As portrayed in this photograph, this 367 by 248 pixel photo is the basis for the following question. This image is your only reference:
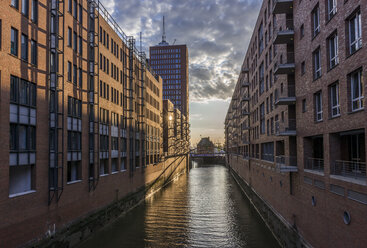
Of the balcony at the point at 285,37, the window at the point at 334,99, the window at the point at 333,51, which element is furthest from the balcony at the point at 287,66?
the window at the point at 334,99

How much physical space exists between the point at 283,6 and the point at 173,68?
98.1 metres

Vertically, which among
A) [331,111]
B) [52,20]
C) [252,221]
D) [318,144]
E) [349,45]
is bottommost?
[252,221]

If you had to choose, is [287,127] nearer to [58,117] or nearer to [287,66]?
[287,66]

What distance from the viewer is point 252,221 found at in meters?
26.2

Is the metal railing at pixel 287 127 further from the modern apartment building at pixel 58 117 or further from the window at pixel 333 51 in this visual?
the modern apartment building at pixel 58 117

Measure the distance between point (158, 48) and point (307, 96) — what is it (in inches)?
4174

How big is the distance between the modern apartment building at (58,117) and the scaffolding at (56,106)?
6 centimetres

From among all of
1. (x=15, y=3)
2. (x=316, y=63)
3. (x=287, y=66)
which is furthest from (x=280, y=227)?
(x=15, y=3)

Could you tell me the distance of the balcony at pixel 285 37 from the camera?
19297 mm

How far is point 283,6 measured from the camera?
20.3 m

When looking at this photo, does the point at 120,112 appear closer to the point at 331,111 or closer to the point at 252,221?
the point at 252,221

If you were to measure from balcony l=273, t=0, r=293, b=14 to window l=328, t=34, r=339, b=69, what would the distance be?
22.7ft

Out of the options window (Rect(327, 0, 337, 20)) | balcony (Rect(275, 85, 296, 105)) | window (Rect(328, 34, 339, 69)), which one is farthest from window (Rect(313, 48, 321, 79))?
balcony (Rect(275, 85, 296, 105))

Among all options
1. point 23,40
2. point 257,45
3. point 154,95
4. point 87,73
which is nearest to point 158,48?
point 154,95
